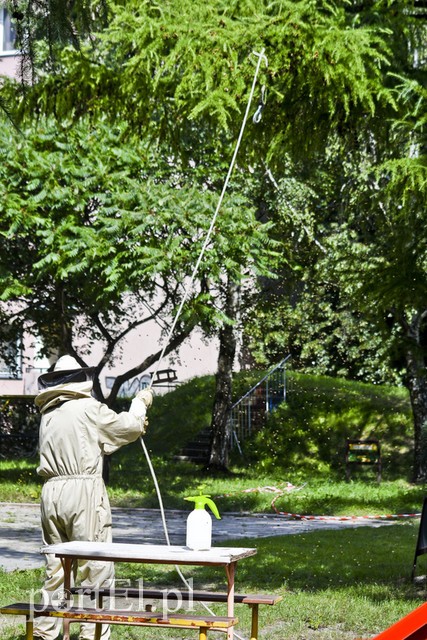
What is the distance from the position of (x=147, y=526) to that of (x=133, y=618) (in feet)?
32.5

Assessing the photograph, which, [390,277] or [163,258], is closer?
[390,277]

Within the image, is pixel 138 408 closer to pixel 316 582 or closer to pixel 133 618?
pixel 133 618

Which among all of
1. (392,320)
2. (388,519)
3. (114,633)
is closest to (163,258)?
(388,519)

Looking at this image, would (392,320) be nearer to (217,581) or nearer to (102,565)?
(217,581)

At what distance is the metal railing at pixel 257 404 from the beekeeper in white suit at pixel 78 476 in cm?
1879

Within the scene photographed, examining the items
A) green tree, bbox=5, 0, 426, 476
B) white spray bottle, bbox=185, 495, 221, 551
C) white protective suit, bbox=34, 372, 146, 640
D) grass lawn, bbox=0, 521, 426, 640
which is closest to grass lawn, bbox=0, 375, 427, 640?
grass lawn, bbox=0, 521, 426, 640

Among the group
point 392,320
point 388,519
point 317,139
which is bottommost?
point 388,519

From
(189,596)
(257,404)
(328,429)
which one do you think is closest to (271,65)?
(189,596)

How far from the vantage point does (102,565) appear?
7242 millimetres

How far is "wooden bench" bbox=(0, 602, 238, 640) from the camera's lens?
6055 millimetres

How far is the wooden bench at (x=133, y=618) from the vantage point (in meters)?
6.05

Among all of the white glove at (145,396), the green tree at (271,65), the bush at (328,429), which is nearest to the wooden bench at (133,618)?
the white glove at (145,396)

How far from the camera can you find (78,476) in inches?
285

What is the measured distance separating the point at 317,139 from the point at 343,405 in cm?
1819
